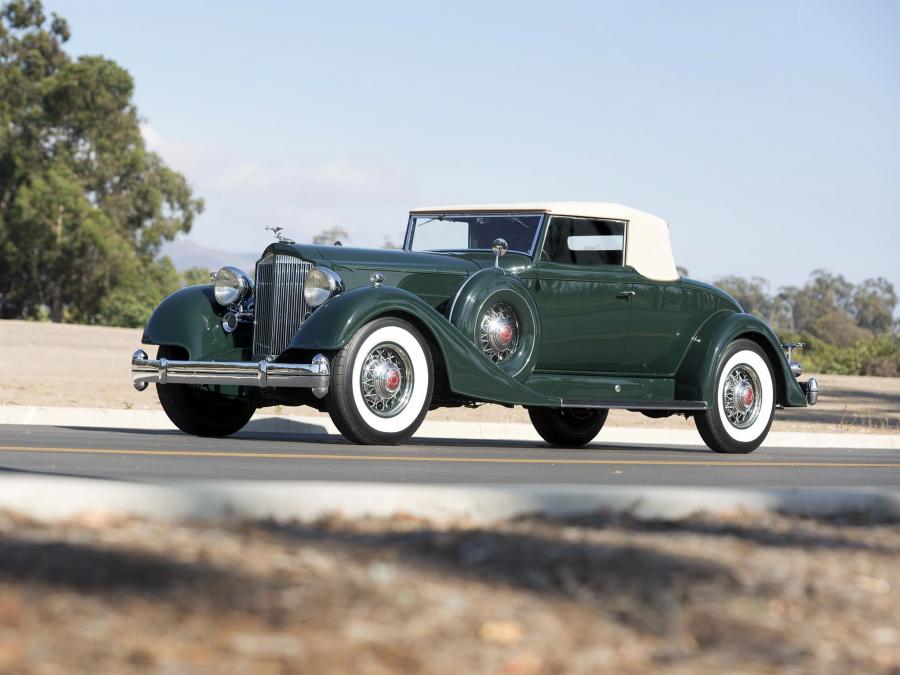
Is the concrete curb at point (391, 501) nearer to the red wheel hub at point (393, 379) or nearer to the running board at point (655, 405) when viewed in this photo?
the red wheel hub at point (393, 379)

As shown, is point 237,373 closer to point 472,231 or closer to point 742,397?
point 472,231

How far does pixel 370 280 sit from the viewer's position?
10961 millimetres

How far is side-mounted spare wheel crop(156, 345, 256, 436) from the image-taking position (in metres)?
11.5

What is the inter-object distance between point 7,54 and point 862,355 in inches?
1478

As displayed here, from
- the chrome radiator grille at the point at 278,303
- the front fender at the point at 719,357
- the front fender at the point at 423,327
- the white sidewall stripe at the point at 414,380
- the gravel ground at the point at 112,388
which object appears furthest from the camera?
the gravel ground at the point at 112,388

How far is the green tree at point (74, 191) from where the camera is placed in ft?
173

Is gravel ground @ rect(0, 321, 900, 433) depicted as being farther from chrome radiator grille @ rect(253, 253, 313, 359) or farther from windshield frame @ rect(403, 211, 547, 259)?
chrome radiator grille @ rect(253, 253, 313, 359)

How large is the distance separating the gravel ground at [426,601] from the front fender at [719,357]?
7.76m

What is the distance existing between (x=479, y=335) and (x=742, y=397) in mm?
3048

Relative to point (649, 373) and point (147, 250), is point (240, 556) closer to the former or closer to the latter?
point (649, 373)

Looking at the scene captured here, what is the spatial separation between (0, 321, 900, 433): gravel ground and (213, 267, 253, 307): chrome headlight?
16.6 feet

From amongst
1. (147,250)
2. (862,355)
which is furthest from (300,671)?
(147,250)

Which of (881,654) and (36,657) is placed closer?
(36,657)

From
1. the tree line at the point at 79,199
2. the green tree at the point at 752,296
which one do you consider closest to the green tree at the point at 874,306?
the green tree at the point at 752,296
